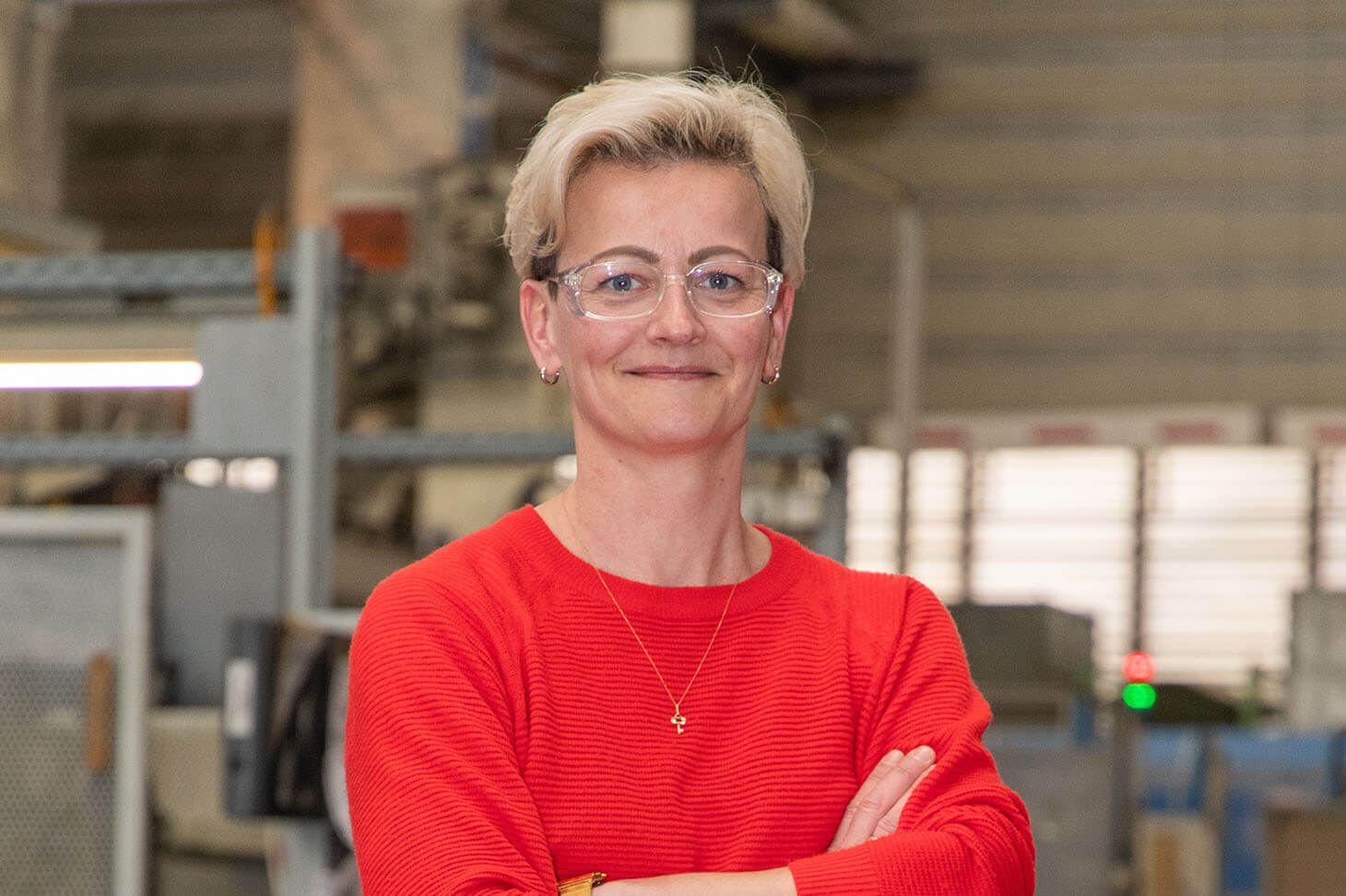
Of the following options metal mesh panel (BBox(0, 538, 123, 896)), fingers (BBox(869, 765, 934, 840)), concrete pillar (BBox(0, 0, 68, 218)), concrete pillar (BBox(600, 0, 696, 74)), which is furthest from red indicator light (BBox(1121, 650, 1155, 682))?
concrete pillar (BBox(600, 0, 696, 74))

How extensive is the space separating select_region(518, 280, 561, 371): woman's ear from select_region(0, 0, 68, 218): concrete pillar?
3516mm

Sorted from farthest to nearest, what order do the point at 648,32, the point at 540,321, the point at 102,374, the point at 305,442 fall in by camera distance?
the point at 648,32, the point at 102,374, the point at 305,442, the point at 540,321

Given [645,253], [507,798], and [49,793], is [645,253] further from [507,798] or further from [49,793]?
[49,793]

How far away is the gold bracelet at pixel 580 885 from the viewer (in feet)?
4.05

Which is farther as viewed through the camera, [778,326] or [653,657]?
[778,326]

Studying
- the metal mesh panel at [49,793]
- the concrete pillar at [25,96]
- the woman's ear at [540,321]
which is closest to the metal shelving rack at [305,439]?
the metal mesh panel at [49,793]

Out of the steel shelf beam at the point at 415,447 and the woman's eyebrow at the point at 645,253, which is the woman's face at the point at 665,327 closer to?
the woman's eyebrow at the point at 645,253

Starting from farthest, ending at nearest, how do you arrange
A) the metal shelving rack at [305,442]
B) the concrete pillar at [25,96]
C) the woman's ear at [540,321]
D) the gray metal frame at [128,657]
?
the concrete pillar at [25,96]
the metal shelving rack at [305,442]
the gray metal frame at [128,657]
the woman's ear at [540,321]

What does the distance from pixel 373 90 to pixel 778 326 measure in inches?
307

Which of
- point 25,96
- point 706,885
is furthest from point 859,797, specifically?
point 25,96

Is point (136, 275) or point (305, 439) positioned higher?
point (136, 275)

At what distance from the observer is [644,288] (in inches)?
53.3

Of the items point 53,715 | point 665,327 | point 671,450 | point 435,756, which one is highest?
point 665,327

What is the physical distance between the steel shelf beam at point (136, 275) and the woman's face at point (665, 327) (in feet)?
4.25
